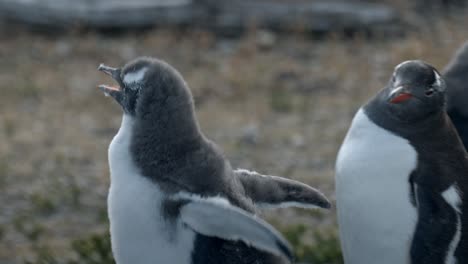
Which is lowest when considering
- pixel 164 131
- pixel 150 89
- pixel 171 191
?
pixel 171 191

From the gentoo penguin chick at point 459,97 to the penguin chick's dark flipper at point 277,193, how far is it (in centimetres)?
115

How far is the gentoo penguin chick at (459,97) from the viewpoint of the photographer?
476 cm

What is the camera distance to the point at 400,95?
3.80 metres

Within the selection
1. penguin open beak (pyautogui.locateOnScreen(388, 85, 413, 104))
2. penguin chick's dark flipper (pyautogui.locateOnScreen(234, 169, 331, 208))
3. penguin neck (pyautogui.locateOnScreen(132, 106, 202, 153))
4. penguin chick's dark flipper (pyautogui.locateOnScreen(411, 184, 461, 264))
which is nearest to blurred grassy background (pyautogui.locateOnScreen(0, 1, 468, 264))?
penguin chick's dark flipper (pyautogui.locateOnScreen(234, 169, 331, 208))

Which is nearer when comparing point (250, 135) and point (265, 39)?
point (250, 135)

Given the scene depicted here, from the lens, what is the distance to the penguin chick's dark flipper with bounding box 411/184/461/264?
372cm

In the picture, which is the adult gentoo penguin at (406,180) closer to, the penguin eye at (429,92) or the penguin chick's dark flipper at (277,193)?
the penguin eye at (429,92)

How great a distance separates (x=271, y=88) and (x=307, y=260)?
11.5ft

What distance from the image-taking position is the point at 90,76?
8602 millimetres

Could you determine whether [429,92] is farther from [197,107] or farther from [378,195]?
[197,107]

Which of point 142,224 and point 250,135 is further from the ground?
point 142,224

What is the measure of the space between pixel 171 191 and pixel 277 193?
582mm

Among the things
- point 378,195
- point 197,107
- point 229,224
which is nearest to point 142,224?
point 229,224

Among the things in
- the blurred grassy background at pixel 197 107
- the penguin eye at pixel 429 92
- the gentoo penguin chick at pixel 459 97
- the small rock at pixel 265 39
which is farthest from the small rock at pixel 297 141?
the penguin eye at pixel 429 92
